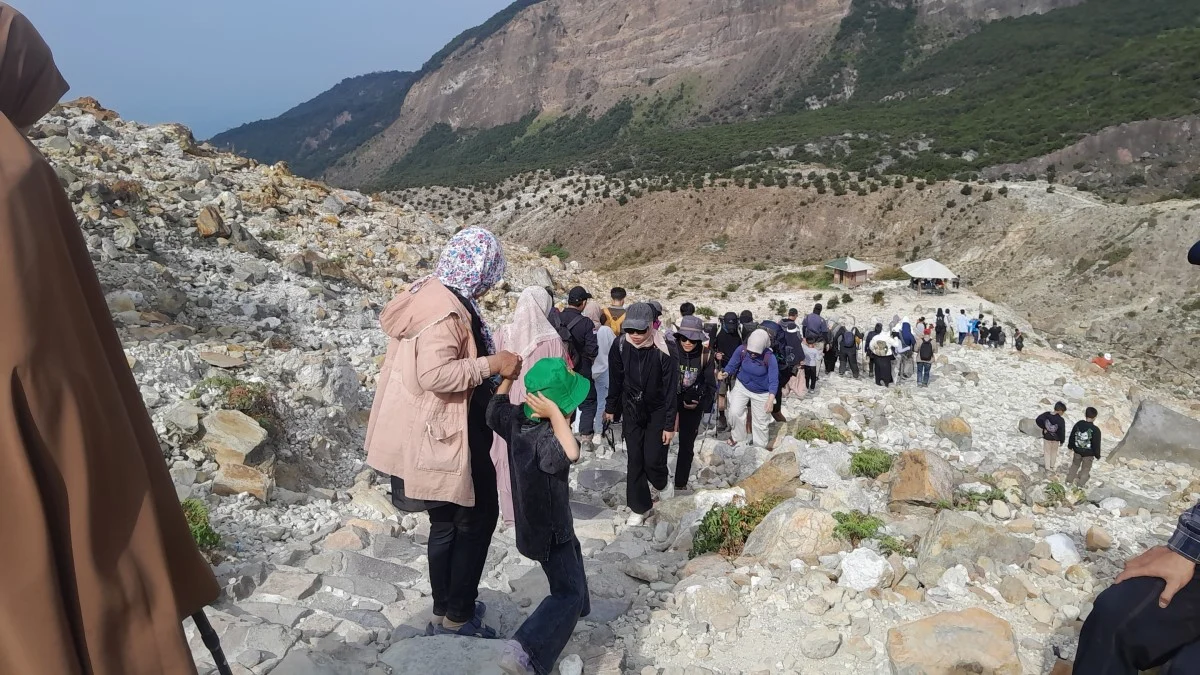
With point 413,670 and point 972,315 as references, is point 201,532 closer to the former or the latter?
point 413,670

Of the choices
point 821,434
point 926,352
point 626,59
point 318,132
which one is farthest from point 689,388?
point 318,132

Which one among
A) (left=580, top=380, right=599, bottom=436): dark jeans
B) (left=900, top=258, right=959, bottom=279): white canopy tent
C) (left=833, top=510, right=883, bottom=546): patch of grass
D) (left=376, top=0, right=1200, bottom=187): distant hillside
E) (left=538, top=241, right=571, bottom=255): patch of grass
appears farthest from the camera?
(left=376, top=0, right=1200, bottom=187): distant hillside

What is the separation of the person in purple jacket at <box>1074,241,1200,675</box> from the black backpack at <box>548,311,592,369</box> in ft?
13.9

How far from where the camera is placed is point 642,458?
4.98m

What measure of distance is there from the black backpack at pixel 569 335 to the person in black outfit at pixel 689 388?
1003 mm

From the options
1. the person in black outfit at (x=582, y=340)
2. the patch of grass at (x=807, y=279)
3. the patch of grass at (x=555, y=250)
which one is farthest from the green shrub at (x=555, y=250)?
the person in black outfit at (x=582, y=340)

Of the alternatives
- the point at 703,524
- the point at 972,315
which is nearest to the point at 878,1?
the point at 972,315

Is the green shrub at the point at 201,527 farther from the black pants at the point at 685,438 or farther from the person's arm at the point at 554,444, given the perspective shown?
the black pants at the point at 685,438

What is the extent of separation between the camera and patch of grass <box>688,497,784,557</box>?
428 centimetres

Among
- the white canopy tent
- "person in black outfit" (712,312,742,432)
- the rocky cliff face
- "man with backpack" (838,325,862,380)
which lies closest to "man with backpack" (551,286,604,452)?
"person in black outfit" (712,312,742,432)

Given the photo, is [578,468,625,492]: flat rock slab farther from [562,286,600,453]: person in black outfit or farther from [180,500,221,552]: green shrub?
[180,500,221,552]: green shrub

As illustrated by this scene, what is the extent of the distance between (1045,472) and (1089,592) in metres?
4.97

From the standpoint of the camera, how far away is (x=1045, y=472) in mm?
7691

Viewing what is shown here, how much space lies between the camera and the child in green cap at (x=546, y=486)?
8.47 feet
